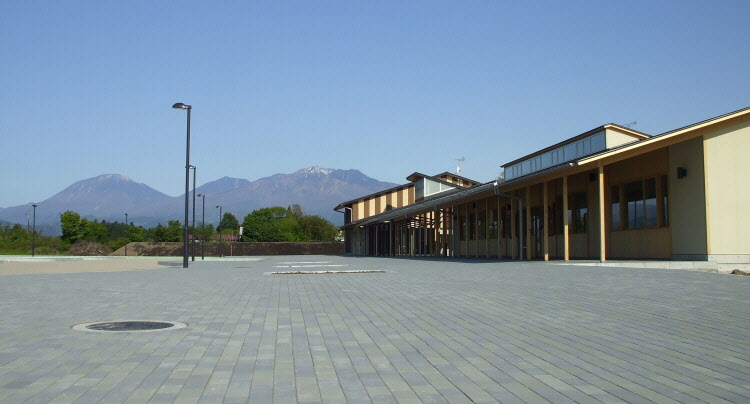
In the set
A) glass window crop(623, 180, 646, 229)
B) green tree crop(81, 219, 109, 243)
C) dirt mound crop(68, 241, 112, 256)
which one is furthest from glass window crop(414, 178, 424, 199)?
green tree crop(81, 219, 109, 243)

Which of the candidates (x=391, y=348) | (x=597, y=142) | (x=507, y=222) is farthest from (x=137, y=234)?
(x=391, y=348)

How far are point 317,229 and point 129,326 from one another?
13782 centimetres

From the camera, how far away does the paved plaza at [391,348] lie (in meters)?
4.98

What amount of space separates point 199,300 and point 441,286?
5044mm

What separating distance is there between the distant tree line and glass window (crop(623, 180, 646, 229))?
130 feet

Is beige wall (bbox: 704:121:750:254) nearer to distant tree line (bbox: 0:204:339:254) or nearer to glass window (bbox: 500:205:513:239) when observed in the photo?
glass window (bbox: 500:205:513:239)

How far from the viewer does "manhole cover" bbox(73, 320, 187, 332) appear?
823cm

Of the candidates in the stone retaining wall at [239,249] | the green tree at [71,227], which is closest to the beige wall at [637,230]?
the stone retaining wall at [239,249]

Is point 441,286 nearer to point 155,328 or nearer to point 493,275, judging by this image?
point 493,275

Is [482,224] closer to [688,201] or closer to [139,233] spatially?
[688,201]

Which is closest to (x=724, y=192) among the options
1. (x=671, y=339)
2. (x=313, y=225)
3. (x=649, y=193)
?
(x=649, y=193)

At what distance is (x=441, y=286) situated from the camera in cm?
1451

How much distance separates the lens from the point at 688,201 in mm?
21734

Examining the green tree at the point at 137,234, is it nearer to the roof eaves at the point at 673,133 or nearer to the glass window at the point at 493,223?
the glass window at the point at 493,223
